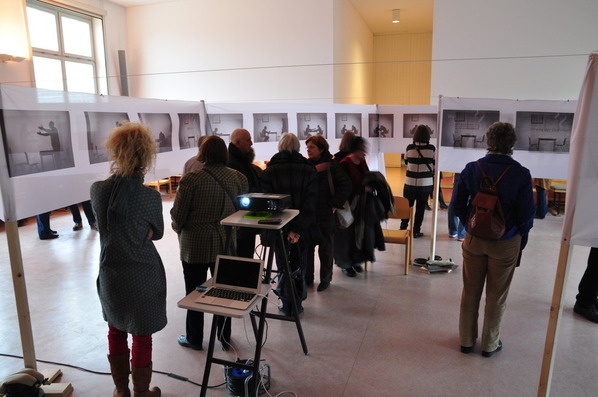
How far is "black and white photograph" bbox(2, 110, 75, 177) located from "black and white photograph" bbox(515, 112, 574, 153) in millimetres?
4000

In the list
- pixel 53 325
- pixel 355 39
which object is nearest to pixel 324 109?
pixel 53 325

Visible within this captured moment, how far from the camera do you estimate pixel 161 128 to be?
4.00 metres

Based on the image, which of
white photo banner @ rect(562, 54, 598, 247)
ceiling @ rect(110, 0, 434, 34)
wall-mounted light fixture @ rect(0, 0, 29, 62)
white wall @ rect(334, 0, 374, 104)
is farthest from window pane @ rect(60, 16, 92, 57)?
white photo banner @ rect(562, 54, 598, 247)

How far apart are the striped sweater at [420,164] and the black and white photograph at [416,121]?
753 mm

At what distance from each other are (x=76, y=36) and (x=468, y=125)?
8.01 m

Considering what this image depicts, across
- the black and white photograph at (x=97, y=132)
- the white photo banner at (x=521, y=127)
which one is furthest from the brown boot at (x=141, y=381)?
the white photo banner at (x=521, y=127)

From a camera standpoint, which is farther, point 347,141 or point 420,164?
point 420,164

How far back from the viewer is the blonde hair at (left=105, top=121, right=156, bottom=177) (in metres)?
2.01

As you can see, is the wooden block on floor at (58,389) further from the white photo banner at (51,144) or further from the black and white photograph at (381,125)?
the black and white photograph at (381,125)

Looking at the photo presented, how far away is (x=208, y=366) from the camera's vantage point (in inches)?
86.4

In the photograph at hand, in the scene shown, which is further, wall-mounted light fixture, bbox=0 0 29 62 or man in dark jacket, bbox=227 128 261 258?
wall-mounted light fixture, bbox=0 0 29 62

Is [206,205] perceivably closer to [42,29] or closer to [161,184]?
[161,184]

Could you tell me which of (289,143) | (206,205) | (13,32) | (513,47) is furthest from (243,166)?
(13,32)

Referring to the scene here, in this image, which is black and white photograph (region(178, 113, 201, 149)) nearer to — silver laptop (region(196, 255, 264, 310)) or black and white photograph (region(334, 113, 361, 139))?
black and white photograph (region(334, 113, 361, 139))
